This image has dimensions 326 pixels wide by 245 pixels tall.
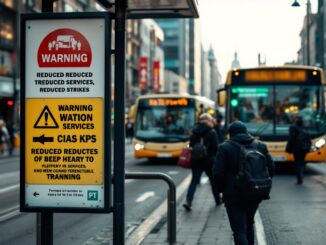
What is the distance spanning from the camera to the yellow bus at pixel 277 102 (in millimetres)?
19984

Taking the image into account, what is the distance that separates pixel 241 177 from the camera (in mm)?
6641

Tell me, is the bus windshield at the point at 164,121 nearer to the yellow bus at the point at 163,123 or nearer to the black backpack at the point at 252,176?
the yellow bus at the point at 163,123

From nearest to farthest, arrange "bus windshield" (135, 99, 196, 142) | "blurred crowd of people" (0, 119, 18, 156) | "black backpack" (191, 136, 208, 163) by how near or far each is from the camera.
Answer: "black backpack" (191, 136, 208, 163) → "bus windshield" (135, 99, 196, 142) → "blurred crowd of people" (0, 119, 18, 156)

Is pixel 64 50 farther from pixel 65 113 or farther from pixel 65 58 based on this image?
pixel 65 113

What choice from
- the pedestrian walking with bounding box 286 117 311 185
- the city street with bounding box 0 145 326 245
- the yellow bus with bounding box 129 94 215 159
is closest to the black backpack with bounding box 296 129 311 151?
the pedestrian walking with bounding box 286 117 311 185

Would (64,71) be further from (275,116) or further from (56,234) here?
(275,116)

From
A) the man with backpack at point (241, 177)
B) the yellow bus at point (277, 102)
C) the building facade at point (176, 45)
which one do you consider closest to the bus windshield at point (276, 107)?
the yellow bus at point (277, 102)

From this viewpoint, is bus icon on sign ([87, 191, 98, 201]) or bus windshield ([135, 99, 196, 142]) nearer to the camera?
bus icon on sign ([87, 191, 98, 201])

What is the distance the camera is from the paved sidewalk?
8.91 m

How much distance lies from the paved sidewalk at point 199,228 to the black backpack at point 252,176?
7.18 feet

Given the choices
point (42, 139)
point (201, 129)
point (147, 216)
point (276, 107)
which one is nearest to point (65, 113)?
point (42, 139)

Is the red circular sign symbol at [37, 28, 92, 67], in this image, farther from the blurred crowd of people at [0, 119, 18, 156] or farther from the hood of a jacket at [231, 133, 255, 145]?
the blurred crowd of people at [0, 119, 18, 156]

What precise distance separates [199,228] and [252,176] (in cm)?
347

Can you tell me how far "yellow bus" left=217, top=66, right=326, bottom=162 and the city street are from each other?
300 cm
